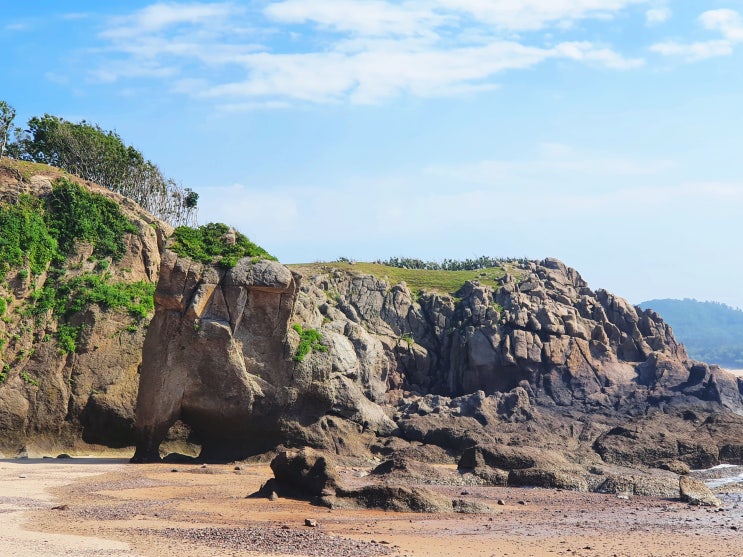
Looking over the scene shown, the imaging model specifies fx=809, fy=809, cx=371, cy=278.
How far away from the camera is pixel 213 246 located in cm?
3769

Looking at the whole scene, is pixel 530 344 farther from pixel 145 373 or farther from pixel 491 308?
pixel 145 373

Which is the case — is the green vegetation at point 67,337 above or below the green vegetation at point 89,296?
below

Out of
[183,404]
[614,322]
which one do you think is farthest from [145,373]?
[614,322]

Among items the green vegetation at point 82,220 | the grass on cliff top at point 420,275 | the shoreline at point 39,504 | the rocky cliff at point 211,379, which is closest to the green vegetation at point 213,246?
the rocky cliff at point 211,379

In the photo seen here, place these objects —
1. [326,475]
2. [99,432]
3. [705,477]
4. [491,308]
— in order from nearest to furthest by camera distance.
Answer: [326,475]
[705,477]
[99,432]
[491,308]

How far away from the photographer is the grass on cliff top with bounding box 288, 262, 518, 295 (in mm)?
82131

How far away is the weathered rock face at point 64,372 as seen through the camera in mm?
36562

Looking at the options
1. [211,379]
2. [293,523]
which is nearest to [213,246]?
[211,379]

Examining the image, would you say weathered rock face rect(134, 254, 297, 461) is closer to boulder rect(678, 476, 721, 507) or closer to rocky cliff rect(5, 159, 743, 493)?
rocky cliff rect(5, 159, 743, 493)

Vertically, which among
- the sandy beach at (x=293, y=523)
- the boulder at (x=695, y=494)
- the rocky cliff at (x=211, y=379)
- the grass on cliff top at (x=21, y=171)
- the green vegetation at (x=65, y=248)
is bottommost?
the sandy beach at (x=293, y=523)

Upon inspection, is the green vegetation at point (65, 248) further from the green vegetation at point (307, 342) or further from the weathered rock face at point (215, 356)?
the green vegetation at point (307, 342)

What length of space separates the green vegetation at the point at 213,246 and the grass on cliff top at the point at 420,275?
40756 mm

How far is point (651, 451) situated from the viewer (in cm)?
3888

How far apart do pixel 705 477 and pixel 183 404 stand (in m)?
23.5
